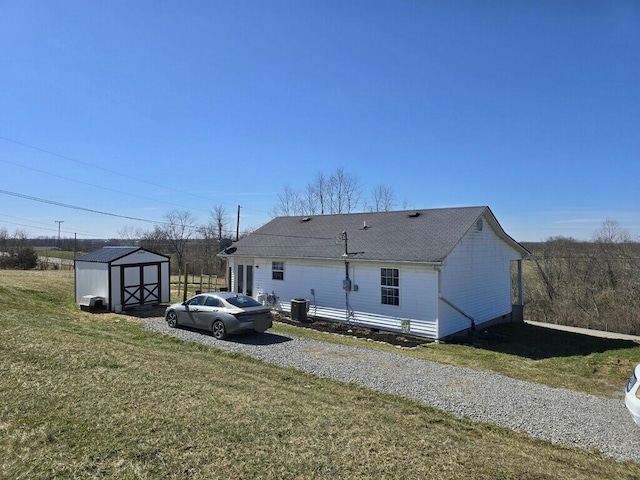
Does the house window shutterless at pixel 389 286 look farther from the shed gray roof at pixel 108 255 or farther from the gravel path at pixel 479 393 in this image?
the shed gray roof at pixel 108 255

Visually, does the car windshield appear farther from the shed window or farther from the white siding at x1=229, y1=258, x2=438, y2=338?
the shed window

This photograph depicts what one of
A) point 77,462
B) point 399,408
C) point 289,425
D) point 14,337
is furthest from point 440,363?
point 14,337

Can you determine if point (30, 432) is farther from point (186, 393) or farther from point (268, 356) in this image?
point (268, 356)

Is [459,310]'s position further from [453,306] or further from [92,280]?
[92,280]

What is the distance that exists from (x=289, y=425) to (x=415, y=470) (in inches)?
67.5

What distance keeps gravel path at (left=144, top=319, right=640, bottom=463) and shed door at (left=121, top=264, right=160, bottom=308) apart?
8866 mm

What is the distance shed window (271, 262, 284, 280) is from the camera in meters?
18.5

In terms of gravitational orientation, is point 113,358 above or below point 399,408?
above

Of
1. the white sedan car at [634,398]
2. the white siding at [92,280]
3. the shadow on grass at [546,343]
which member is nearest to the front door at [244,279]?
the white siding at [92,280]

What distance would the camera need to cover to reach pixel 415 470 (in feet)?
14.0

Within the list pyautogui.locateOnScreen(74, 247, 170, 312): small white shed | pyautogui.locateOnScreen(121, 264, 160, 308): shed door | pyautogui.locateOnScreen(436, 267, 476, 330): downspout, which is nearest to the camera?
pyautogui.locateOnScreen(436, 267, 476, 330): downspout

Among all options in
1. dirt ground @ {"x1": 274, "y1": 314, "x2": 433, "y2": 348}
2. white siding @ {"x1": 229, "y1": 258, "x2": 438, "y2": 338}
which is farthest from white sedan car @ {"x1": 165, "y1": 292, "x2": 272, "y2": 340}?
white siding @ {"x1": 229, "y1": 258, "x2": 438, "y2": 338}

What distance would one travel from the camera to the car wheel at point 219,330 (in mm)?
12484

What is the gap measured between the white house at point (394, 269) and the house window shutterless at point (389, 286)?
0.04m
